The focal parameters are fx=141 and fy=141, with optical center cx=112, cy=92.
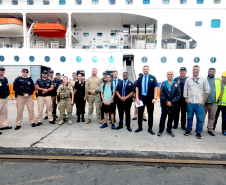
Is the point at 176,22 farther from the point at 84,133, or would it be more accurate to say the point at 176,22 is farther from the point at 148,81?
the point at 84,133

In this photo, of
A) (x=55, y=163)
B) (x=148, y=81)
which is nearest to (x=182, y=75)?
(x=148, y=81)

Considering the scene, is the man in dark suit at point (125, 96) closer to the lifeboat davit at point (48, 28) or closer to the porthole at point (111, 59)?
the porthole at point (111, 59)

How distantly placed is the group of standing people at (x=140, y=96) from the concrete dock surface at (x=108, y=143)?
28 cm

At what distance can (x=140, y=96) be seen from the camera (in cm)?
433

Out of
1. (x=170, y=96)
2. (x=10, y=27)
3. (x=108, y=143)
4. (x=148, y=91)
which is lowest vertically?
(x=108, y=143)

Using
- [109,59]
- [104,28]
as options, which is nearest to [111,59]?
[109,59]

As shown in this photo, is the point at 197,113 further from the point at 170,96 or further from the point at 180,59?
the point at 180,59

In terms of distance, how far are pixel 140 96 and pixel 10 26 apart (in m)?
16.4

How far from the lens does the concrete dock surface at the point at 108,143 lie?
3021 mm

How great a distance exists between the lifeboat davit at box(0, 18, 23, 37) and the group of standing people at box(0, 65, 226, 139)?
13230 millimetres

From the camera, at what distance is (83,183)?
2143mm

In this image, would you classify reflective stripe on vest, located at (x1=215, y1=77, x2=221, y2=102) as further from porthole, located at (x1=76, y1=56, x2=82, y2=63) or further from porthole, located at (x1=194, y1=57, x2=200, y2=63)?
porthole, located at (x1=76, y1=56, x2=82, y2=63)

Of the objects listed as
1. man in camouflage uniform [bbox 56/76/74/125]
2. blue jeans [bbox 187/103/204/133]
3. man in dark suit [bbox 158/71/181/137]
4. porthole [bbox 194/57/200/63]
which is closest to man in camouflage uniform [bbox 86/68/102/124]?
man in camouflage uniform [bbox 56/76/74/125]

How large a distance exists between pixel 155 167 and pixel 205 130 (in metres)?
2.97
